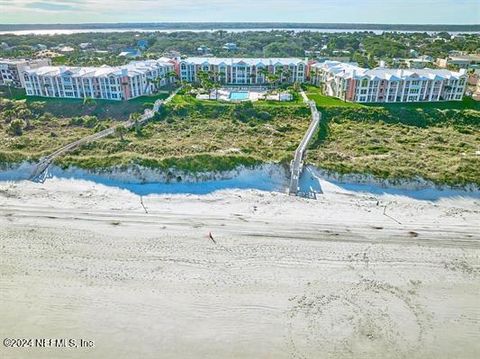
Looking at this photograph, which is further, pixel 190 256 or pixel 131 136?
pixel 131 136

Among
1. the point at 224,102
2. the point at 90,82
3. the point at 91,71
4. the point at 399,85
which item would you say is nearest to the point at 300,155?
the point at 224,102

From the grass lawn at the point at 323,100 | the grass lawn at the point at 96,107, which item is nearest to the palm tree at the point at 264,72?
the grass lawn at the point at 323,100

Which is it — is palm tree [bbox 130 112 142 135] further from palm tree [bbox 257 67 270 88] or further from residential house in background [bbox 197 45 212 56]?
residential house in background [bbox 197 45 212 56]

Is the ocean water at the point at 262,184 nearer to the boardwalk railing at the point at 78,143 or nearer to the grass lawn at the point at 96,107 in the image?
the boardwalk railing at the point at 78,143

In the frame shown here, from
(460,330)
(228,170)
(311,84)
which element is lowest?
(460,330)

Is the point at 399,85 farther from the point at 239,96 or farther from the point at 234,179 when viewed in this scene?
the point at 234,179

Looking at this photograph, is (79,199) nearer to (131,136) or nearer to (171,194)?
(171,194)

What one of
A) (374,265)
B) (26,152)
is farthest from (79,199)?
(374,265)
